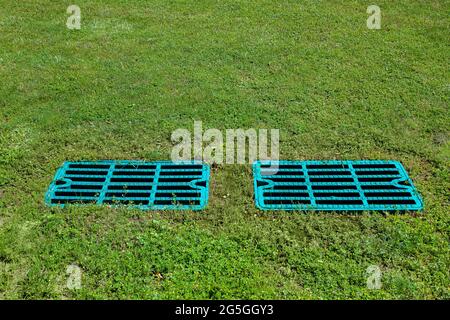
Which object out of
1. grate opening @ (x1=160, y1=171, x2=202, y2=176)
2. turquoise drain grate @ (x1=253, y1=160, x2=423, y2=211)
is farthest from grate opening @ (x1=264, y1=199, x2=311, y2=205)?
grate opening @ (x1=160, y1=171, x2=202, y2=176)

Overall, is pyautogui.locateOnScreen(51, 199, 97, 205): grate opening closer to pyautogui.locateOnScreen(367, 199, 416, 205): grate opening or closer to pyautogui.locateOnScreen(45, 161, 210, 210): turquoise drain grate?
pyautogui.locateOnScreen(45, 161, 210, 210): turquoise drain grate

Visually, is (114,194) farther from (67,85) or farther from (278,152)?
(67,85)

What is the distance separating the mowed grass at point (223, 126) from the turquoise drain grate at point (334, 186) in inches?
4.8

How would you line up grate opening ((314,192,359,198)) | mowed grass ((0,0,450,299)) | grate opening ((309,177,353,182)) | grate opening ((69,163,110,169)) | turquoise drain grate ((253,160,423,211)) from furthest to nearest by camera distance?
grate opening ((69,163,110,169))
grate opening ((309,177,353,182))
grate opening ((314,192,359,198))
turquoise drain grate ((253,160,423,211))
mowed grass ((0,0,450,299))

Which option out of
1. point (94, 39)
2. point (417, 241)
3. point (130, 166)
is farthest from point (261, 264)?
point (94, 39)

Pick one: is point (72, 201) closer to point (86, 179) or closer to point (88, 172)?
point (86, 179)

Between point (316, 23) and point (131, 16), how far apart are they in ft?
10.0

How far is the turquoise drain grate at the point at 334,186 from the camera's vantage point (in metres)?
4.36

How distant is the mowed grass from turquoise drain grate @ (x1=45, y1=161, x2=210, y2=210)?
13 cm

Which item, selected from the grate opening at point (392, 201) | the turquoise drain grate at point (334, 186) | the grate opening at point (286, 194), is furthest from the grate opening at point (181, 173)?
the grate opening at point (392, 201)

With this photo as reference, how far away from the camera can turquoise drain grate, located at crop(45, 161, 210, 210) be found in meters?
4.41

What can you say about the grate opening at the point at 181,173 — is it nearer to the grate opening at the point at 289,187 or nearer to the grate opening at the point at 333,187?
the grate opening at the point at 289,187

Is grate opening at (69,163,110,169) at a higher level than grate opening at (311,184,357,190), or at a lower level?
higher
